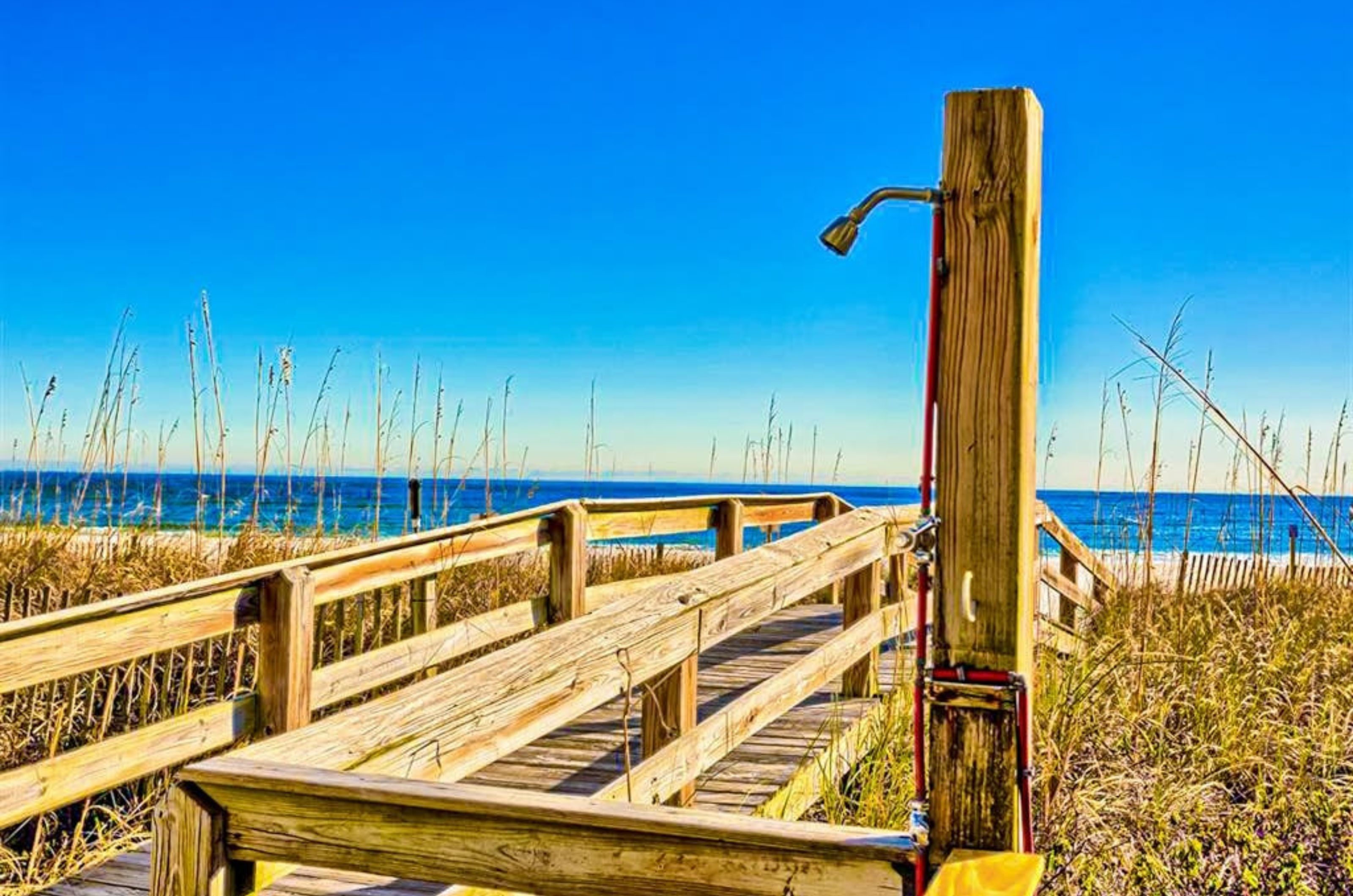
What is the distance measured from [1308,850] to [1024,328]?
3.66 meters

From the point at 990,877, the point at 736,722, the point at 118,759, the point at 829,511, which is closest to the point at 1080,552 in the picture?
the point at 829,511

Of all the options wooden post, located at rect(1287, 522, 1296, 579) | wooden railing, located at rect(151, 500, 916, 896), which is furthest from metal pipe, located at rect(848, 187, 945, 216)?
wooden post, located at rect(1287, 522, 1296, 579)

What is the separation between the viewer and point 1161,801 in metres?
4.68

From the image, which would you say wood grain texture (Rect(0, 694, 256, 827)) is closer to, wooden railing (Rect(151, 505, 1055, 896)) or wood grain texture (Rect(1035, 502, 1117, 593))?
wooden railing (Rect(151, 505, 1055, 896))

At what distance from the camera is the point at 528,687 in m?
2.48

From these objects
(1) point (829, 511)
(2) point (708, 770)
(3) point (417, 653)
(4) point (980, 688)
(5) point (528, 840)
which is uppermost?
(1) point (829, 511)

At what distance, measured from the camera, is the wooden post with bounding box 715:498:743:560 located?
297 inches

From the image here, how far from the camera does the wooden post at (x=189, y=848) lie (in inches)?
76.9

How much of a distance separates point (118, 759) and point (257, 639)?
1.66 m

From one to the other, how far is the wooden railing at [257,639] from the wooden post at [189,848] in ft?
5.32

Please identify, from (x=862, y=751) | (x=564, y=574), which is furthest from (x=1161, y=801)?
(x=564, y=574)

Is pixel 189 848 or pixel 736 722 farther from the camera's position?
pixel 736 722

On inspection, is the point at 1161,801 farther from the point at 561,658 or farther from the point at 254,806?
the point at 254,806

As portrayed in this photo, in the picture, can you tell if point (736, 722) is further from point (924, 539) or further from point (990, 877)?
point (990, 877)
